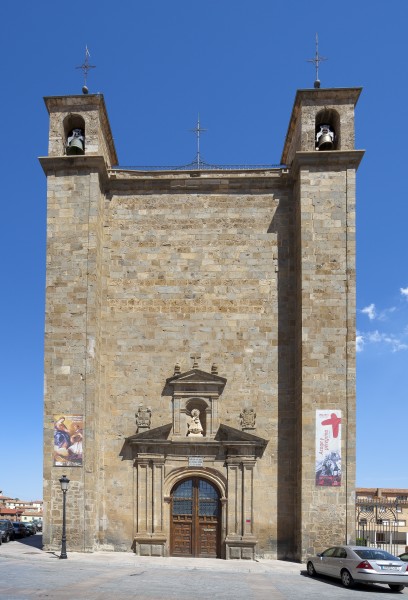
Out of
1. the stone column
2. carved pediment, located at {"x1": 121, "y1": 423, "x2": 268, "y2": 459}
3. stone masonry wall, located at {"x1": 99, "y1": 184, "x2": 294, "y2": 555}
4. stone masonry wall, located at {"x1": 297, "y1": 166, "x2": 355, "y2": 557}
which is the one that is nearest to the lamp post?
stone masonry wall, located at {"x1": 99, "y1": 184, "x2": 294, "y2": 555}

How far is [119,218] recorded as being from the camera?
23578mm

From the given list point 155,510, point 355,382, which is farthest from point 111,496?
point 355,382

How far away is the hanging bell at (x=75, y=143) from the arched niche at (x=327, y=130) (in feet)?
26.7

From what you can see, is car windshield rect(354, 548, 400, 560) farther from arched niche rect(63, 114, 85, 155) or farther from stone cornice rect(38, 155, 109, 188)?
arched niche rect(63, 114, 85, 155)

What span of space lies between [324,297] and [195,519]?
8.16m

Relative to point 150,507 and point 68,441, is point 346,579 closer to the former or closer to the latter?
point 150,507

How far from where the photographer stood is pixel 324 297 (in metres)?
21.5

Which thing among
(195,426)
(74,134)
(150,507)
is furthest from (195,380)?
(74,134)

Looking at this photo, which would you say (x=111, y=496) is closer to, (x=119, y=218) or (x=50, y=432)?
(x=50, y=432)

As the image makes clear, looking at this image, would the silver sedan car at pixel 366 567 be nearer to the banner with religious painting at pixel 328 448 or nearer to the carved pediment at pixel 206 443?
the banner with religious painting at pixel 328 448

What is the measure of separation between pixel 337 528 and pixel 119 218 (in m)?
12.3

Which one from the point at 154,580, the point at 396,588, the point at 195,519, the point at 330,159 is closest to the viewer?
the point at 154,580

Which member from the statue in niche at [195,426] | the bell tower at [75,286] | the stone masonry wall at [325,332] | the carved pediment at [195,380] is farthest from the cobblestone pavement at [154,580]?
the carved pediment at [195,380]

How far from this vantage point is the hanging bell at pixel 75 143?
23.4 m
